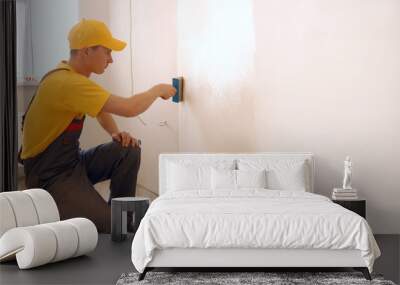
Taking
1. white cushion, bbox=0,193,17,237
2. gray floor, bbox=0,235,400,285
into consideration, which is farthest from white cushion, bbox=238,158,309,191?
white cushion, bbox=0,193,17,237

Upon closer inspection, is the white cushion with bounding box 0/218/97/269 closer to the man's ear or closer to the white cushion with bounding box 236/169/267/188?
the white cushion with bounding box 236/169/267/188

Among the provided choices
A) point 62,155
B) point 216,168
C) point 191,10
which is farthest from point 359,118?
point 62,155

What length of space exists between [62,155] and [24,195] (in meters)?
1.62

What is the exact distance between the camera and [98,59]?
298 inches

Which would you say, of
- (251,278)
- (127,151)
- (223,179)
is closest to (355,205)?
(223,179)

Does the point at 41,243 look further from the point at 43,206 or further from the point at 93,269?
the point at 43,206

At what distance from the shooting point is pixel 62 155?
296 inches

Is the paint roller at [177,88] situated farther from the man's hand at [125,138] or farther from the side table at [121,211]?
the side table at [121,211]

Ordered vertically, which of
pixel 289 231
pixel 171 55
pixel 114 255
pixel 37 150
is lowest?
pixel 114 255

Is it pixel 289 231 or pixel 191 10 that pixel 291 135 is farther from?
pixel 289 231

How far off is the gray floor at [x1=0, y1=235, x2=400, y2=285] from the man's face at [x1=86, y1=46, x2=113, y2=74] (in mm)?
2058

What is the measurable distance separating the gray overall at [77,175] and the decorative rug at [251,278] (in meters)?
2.35

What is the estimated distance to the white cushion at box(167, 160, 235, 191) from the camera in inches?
269

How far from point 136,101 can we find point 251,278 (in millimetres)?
3141
